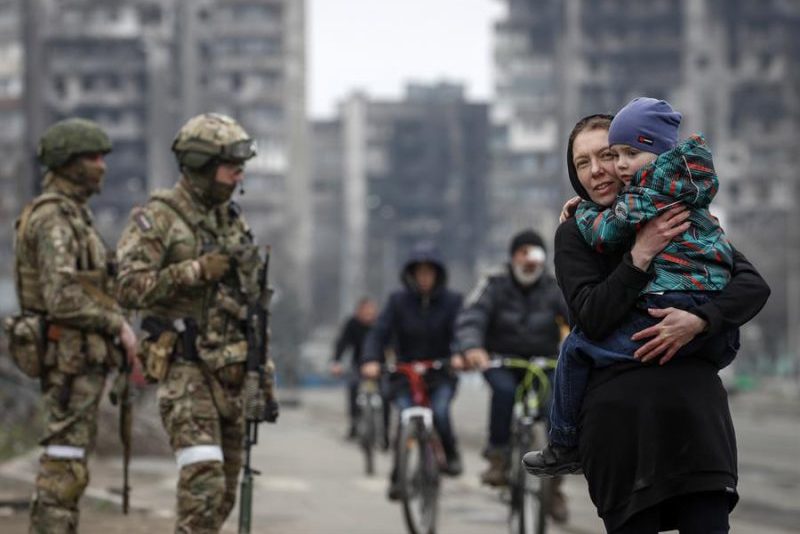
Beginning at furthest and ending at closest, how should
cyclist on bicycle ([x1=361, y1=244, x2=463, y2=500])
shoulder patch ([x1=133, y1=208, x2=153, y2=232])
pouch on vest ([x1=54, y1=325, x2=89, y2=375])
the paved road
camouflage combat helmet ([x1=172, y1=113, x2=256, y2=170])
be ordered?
cyclist on bicycle ([x1=361, y1=244, x2=463, y2=500]), the paved road, pouch on vest ([x1=54, y1=325, x2=89, y2=375]), camouflage combat helmet ([x1=172, y1=113, x2=256, y2=170]), shoulder patch ([x1=133, y1=208, x2=153, y2=232])

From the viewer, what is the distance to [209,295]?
7.19 metres

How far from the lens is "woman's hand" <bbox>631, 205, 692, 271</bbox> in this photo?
179 inches

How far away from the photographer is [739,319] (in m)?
4.61

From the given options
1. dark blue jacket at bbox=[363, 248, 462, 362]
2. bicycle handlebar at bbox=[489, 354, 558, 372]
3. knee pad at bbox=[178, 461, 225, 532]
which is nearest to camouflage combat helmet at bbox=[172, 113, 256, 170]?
knee pad at bbox=[178, 461, 225, 532]

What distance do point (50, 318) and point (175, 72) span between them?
104205mm

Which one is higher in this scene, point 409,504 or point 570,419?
point 570,419

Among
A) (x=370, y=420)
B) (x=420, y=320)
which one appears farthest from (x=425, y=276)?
(x=370, y=420)

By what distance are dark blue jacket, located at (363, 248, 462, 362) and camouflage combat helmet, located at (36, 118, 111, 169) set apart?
401 cm

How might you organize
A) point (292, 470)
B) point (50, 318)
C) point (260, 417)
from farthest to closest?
point (292, 470) < point (50, 318) < point (260, 417)

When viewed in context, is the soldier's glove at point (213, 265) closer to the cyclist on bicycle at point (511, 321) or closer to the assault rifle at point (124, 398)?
the assault rifle at point (124, 398)

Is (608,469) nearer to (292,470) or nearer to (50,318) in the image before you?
(50,318)

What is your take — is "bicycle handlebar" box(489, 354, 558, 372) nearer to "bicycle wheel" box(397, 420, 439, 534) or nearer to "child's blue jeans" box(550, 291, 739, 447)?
"bicycle wheel" box(397, 420, 439, 534)

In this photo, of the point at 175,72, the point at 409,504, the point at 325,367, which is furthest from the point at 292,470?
the point at 175,72

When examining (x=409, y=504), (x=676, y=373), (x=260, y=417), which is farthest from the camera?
(x=409, y=504)
